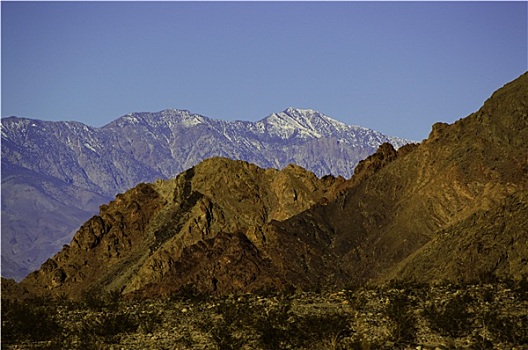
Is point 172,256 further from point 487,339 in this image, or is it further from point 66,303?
point 487,339

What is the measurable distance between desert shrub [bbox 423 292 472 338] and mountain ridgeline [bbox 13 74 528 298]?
42505 mm

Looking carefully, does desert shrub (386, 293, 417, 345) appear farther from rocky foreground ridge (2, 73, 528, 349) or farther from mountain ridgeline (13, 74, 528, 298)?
mountain ridgeline (13, 74, 528, 298)

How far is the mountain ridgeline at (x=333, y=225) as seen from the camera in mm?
93312

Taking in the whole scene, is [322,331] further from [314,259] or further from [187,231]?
[187,231]

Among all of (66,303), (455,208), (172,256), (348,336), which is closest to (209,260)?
(172,256)

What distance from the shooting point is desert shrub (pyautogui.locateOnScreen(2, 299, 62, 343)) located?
91.5ft

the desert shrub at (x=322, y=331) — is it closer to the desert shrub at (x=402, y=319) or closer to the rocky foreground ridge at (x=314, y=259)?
the rocky foreground ridge at (x=314, y=259)

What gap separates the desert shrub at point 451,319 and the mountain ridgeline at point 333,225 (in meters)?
42.5

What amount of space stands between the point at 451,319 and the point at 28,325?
1217 cm

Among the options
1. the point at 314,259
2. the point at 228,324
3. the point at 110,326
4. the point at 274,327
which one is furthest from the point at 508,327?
the point at 314,259

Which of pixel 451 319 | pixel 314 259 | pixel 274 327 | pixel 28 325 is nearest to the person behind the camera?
pixel 451 319

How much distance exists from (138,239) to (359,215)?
113 ft

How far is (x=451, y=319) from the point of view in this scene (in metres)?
26.1

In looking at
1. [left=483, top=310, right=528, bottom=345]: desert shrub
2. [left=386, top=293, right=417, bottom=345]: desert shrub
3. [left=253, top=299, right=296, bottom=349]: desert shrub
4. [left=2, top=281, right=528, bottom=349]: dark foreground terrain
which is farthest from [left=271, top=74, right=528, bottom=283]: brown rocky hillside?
[left=483, top=310, right=528, bottom=345]: desert shrub
